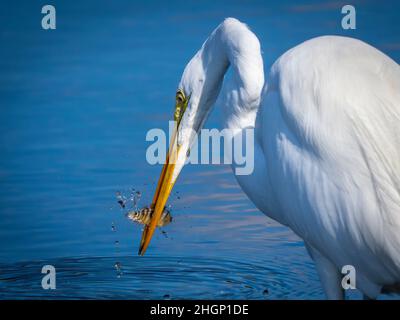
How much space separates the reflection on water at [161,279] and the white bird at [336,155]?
0.72 metres

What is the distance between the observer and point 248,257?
17.8 feet

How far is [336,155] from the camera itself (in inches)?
148

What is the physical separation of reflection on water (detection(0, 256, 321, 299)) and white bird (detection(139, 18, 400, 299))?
724mm

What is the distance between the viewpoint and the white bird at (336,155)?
12.1 ft

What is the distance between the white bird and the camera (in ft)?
12.1

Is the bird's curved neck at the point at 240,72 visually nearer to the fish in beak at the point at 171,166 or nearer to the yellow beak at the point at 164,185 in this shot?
the fish in beak at the point at 171,166

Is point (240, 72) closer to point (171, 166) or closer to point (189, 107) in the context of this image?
point (189, 107)

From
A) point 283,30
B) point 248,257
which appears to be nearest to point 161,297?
point 248,257

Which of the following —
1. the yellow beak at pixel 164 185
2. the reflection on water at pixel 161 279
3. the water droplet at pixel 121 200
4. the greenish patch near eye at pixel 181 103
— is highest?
the greenish patch near eye at pixel 181 103

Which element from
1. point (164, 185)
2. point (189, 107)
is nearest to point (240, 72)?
point (189, 107)

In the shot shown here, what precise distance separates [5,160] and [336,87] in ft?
11.8

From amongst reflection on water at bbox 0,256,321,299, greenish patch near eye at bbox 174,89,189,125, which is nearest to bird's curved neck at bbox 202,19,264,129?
greenish patch near eye at bbox 174,89,189,125

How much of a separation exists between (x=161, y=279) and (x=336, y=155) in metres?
1.67

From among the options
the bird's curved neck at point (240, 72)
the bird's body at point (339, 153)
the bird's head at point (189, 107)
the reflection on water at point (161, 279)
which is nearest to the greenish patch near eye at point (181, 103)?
the bird's head at point (189, 107)
